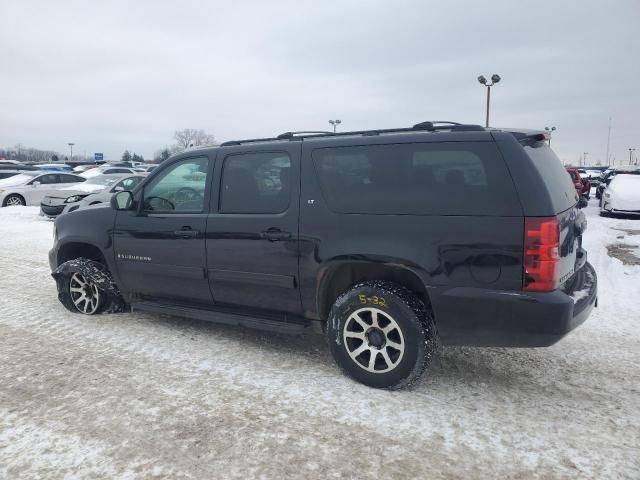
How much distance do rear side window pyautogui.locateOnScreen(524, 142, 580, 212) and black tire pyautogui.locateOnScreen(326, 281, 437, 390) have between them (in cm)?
117

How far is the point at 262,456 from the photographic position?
9.23 feet

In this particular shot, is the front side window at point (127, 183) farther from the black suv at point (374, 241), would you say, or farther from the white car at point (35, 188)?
the black suv at point (374, 241)

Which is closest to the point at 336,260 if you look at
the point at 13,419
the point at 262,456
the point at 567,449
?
the point at 262,456

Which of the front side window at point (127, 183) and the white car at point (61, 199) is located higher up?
the front side window at point (127, 183)

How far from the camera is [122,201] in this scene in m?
4.93

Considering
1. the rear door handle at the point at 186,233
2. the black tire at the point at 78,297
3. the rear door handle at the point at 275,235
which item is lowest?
the black tire at the point at 78,297

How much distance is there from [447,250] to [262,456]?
1.72 m

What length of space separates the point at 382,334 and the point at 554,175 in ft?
5.50

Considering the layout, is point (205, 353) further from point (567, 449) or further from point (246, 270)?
point (567, 449)

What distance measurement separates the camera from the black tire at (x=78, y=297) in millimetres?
5316

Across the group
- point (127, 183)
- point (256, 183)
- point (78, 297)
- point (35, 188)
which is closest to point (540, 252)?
point (256, 183)

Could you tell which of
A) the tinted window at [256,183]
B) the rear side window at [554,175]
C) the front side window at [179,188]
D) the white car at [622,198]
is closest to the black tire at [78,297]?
the front side window at [179,188]

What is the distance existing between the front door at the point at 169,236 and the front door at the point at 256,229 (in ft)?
0.53

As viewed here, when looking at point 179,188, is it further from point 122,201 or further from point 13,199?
point 13,199
